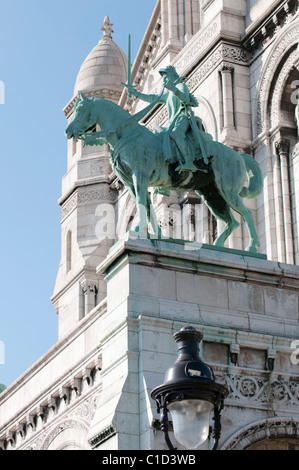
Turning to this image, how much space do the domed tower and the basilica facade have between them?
0.12 m

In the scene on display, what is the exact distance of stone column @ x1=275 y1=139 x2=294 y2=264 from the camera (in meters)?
26.7

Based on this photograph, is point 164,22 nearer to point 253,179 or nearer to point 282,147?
point 282,147

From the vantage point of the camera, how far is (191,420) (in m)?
11.0

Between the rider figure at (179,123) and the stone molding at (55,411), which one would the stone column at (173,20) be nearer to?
the rider figure at (179,123)

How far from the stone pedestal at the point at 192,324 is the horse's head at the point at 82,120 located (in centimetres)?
271

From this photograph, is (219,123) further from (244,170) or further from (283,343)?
(283,343)

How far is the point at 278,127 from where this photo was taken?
28.2m

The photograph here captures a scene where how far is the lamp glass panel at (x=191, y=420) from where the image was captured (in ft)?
35.9

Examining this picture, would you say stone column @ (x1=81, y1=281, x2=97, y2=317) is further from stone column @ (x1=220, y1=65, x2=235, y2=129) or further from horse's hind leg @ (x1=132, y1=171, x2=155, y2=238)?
horse's hind leg @ (x1=132, y1=171, x2=155, y2=238)

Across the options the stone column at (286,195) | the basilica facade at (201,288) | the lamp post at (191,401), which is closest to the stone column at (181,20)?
the basilica facade at (201,288)

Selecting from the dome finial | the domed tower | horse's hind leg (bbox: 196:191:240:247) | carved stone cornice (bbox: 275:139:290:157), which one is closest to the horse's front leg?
horse's hind leg (bbox: 196:191:240:247)

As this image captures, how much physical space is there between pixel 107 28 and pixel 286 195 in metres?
18.1

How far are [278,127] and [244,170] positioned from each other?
300 inches
